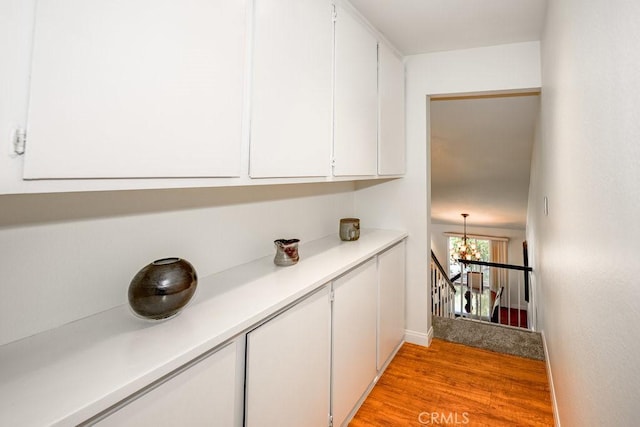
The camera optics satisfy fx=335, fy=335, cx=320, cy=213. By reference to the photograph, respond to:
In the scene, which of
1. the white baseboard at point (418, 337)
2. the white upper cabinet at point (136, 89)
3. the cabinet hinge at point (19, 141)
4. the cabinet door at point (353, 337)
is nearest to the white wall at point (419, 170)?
the white baseboard at point (418, 337)

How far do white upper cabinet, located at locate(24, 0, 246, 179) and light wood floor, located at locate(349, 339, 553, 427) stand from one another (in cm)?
175

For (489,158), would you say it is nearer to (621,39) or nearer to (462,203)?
(462,203)

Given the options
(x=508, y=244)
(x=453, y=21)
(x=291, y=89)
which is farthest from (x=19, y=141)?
(x=508, y=244)

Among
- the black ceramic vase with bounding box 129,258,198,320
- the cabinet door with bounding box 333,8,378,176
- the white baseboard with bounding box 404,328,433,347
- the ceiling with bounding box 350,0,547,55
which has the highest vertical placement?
the ceiling with bounding box 350,0,547,55

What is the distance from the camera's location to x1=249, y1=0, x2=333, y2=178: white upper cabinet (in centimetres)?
128

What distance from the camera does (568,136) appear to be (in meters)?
1.41

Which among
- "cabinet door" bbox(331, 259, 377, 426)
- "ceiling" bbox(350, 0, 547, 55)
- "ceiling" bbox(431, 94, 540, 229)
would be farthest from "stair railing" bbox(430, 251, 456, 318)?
"ceiling" bbox(350, 0, 547, 55)

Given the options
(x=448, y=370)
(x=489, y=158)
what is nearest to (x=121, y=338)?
(x=448, y=370)

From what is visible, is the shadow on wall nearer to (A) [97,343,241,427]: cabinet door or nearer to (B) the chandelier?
(A) [97,343,241,427]: cabinet door

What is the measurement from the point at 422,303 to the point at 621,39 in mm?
2377

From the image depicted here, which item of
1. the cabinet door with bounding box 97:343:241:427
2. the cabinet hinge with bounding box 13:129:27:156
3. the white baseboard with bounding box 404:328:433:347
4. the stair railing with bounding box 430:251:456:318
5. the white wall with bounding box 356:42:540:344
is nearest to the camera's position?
the cabinet hinge with bounding box 13:129:27:156

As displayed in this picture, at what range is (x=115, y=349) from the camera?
88 cm

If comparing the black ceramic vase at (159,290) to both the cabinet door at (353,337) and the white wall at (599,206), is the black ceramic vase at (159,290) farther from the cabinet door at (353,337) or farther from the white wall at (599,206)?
the white wall at (599,206)

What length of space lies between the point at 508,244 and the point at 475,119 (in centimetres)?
485
